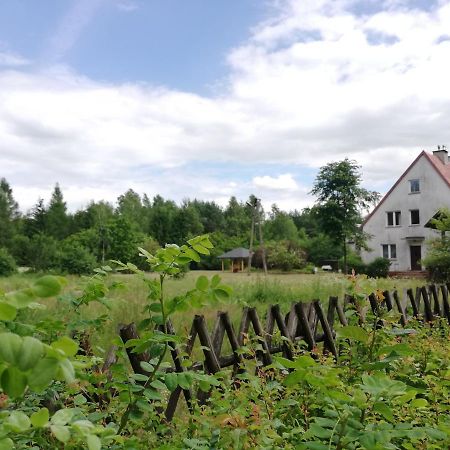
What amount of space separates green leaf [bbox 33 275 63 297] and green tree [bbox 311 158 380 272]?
3938 cm

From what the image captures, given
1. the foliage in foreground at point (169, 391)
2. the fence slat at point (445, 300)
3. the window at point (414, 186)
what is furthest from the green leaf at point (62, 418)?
the window at point (414, 186)

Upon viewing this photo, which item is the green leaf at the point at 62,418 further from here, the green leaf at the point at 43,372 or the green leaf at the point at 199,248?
the green leaf at the point at 199,248

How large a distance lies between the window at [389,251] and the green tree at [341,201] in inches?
103

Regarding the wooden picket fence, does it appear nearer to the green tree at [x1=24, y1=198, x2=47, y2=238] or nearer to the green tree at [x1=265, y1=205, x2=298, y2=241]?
the green tree at [x1=24, y1=198, x2=47, y2=238]

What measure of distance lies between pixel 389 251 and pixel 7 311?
42.6m

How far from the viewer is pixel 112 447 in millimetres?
1380

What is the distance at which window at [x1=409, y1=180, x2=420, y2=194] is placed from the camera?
130 feet

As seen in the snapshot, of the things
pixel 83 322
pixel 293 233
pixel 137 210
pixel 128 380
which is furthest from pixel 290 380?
pixel 137 210

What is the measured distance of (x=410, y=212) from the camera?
40.5m

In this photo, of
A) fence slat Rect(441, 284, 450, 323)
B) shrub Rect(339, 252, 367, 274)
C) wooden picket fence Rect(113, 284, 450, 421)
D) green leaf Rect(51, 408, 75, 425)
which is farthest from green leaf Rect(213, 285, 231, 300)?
shrub Rect(339, 252, 367, 274)

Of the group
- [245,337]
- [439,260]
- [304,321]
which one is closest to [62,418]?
[245,337]

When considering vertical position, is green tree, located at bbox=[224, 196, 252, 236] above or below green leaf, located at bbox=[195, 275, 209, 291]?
above

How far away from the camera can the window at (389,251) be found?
41.1 meters

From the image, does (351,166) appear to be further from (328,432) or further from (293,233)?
(328,432)
